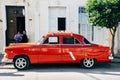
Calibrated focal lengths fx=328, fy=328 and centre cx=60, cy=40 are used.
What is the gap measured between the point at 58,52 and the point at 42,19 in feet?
16.0

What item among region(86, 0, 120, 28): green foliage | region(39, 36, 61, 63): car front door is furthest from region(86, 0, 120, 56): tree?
region(39, 36, 61, 63): car front door

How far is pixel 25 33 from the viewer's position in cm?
1856

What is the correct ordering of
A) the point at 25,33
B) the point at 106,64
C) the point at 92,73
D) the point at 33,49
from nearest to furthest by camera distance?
the point at 92,73, the point at 33,49, the point at 106,64, the point at 25,33

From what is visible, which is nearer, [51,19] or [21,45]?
[21,45]

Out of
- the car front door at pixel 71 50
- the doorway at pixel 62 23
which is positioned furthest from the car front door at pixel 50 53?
the doorway at pixel 62 23

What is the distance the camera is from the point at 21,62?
46.7ft

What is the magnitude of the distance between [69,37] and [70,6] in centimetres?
459

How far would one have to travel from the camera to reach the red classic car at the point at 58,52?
560 inches

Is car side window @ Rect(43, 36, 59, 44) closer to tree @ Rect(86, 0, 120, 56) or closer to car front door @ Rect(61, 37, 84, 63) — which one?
car front door @ Rect(61, 37, 84, 63)

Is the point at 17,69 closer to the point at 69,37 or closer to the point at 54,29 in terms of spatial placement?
the point at 69,37

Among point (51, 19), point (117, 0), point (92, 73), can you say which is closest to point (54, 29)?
point (51, 19)

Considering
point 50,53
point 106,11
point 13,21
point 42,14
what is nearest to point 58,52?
point 50,53

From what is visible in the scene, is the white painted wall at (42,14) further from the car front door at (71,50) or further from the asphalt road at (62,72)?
the car front door at (71,50)

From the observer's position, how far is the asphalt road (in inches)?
485
